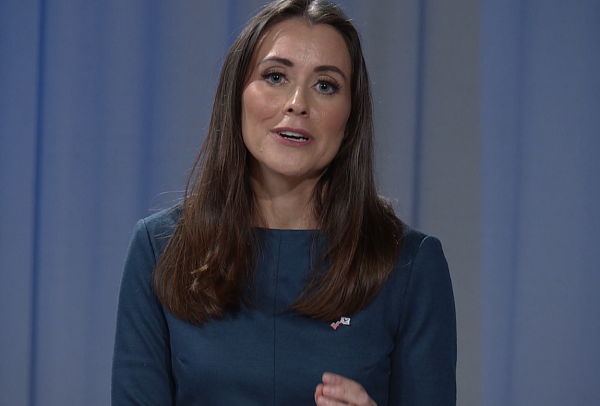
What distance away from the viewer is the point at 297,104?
1308mm

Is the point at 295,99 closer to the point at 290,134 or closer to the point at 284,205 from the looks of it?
the point at 290,134

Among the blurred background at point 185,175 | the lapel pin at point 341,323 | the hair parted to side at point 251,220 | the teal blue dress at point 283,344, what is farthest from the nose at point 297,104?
the blurred background at point 185,175

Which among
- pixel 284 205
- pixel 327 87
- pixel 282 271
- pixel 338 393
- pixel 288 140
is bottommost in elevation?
pixel 338 393

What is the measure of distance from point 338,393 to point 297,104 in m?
0.51

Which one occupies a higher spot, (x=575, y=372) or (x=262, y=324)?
(x=262, y=324)

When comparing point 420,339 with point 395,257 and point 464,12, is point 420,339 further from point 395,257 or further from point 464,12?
point 464,12

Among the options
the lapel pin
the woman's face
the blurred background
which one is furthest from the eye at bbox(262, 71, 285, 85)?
the blurred background

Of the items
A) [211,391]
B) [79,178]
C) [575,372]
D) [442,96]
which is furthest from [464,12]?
[211,391]

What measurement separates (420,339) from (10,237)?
4.81 ft

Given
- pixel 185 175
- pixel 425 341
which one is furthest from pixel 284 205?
pixel 185 175

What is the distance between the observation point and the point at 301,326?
1.32m

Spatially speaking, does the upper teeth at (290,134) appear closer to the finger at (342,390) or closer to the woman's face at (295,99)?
the woman's face at (295,99)

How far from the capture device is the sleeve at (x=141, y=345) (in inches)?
51.4

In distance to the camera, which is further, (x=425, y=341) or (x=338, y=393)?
(x=425, y=341)
